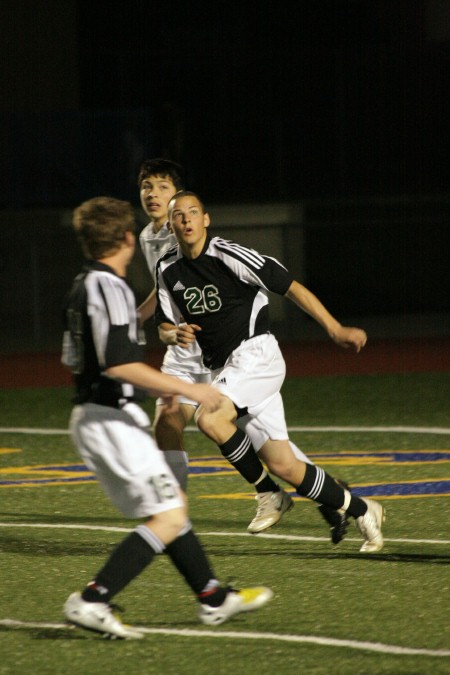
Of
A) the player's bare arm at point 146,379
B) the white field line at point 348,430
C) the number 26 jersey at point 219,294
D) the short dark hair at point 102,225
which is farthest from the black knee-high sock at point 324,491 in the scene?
the white field line at point 348,430

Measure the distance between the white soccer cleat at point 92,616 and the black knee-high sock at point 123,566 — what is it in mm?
26

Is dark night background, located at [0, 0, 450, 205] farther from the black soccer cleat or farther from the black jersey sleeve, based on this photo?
the black soccer cleat

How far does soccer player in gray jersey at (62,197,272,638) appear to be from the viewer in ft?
18.1

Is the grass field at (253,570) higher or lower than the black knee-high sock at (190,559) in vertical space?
lower

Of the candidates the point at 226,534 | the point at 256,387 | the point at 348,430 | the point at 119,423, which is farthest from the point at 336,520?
the point at 348,430

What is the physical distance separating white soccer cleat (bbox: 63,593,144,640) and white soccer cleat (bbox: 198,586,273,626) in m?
0.36

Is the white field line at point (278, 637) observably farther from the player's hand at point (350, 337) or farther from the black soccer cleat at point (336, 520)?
the player's hand at point (350, 337)

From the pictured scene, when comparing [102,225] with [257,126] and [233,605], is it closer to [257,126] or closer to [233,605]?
[233,605]

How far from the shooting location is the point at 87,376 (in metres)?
5.66

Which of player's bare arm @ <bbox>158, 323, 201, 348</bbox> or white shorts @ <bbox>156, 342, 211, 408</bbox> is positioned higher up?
player's bare arm @ <bbox>158, 323, 201, 348</bbox>

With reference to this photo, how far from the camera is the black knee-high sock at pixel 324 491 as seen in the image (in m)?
7.09

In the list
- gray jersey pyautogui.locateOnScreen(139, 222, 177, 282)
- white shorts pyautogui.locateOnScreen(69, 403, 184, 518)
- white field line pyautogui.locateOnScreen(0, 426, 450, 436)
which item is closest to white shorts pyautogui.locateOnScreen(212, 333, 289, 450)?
gray jersey pyautogui.locateOnScreen(139, 222, 177, 282)

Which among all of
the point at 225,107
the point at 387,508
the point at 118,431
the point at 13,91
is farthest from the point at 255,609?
the point at 225,107

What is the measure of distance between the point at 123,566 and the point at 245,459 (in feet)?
6.79
